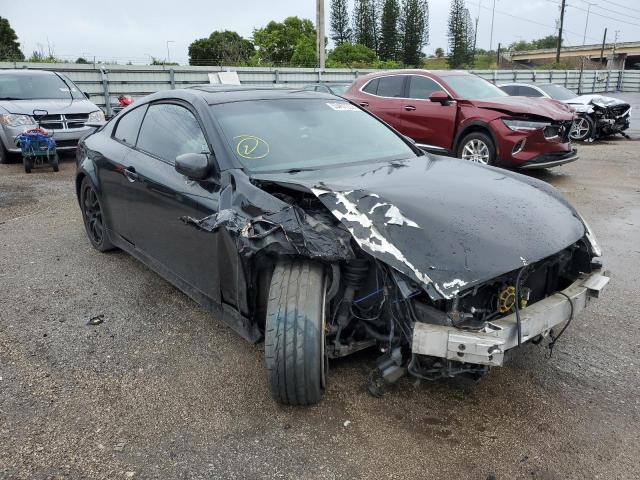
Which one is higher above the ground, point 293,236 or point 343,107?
point 343,107

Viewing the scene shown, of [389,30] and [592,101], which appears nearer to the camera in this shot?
[592,101]

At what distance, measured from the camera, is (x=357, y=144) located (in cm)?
374

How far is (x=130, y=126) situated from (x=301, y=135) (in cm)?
165

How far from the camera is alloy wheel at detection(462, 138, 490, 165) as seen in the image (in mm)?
8250

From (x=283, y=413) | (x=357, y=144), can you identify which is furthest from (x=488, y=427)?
(x=357, y=144)

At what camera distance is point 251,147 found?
3.30m

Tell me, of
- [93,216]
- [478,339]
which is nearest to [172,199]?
[93,216]

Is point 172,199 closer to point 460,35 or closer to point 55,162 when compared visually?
point 55,162

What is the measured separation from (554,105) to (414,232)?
7676mm

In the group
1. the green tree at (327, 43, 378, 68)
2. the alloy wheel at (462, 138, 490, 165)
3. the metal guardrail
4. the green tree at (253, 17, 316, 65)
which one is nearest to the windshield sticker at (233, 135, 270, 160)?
the alloy wheel at (462, 138, 490, 165)

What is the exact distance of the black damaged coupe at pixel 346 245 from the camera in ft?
7.91

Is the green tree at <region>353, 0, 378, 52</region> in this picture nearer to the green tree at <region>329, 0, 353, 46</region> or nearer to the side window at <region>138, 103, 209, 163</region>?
the green tree at <region>329, 0, 353, 46</region>

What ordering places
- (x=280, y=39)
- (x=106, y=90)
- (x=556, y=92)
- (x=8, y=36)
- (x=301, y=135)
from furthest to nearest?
(x=280, y=39) < (x=8, y=36) < (x=106, y=90) < (x=556, y=92) < (x=301, y=135)

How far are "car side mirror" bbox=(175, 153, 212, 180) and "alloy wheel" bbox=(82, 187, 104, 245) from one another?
1929 millimetres
